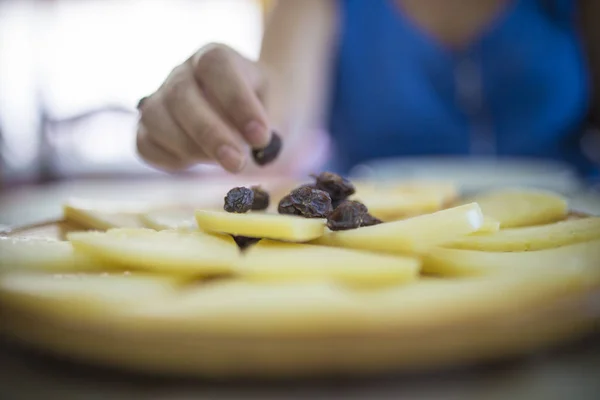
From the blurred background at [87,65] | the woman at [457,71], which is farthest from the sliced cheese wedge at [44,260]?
the blurred background at [87,65]

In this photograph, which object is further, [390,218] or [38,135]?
[38,135]

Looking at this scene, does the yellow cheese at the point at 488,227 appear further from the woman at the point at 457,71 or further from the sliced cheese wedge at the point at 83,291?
the woman at the point at 457,71

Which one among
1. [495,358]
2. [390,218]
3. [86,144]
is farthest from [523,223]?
[86,144]

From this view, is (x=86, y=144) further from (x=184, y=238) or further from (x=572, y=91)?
(x=184, y=238)

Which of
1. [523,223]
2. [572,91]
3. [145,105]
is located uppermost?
[572,91]

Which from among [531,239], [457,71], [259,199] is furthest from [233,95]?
[457,71]

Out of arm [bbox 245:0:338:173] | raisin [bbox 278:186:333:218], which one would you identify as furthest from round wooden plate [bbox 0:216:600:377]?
arm [bbox 245:0:338:173]

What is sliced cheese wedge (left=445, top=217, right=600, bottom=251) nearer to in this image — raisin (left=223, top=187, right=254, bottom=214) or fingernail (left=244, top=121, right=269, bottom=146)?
raisin (left=223, top=187, right=254, bottom=214)

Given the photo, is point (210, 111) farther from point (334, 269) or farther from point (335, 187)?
point (334, 269)
